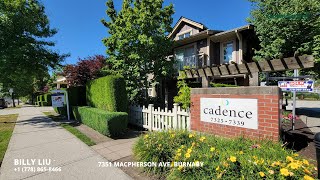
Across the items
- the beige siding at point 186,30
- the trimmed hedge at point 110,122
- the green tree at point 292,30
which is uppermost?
the beige siding at point 186,30

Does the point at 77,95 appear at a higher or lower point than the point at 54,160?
higher

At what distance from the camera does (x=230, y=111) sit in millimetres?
4898

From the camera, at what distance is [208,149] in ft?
12.0

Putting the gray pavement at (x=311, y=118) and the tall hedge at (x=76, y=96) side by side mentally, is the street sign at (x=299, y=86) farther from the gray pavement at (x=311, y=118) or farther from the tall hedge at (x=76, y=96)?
the tall hedge at (x=76, y=96)

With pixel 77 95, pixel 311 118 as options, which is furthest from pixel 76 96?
pixel 311 118

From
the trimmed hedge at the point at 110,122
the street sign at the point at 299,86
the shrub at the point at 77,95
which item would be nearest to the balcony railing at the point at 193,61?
the shrub at the point at 77,95

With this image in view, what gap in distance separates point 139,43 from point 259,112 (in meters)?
9.82

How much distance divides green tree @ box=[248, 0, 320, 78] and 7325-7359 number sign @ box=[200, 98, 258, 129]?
8508 mm

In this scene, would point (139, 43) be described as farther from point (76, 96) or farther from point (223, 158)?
point (223, 158)

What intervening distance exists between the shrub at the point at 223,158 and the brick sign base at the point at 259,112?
1.26 feet

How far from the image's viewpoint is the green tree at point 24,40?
36.3 feet

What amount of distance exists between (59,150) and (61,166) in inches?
57.0

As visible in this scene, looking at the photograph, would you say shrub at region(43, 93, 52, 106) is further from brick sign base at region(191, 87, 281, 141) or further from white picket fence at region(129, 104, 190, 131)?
brick sign base at region(191, 87, 281, 141)

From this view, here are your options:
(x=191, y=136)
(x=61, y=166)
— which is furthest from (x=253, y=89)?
(x=61, y=166)
